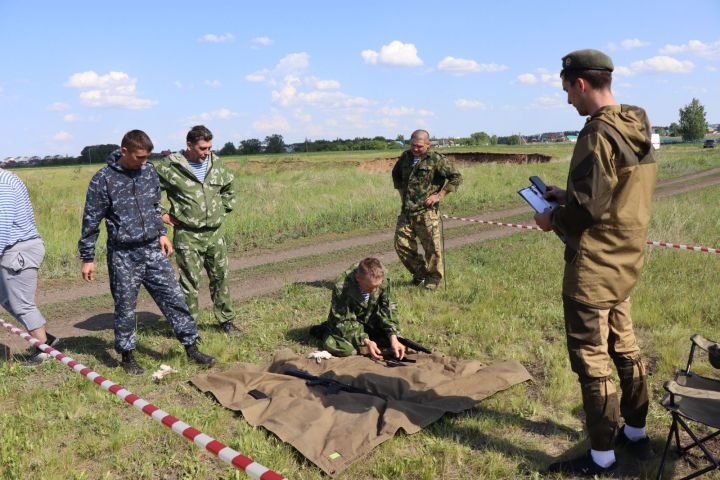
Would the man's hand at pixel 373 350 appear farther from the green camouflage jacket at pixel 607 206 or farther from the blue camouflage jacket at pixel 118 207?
the green camouflage jacket at pixel 607 206

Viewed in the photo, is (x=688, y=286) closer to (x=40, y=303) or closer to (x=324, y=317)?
(x=324, y=317)

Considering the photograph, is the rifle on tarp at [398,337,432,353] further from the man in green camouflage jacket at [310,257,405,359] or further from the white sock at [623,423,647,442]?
the white sock at [623,423,647,442]

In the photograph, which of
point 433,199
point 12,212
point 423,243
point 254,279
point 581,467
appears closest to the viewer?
point 581,467

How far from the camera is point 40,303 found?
8203 mm

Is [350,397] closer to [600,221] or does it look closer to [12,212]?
[600,221]

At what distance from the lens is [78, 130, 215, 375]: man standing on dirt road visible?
4.97 metres

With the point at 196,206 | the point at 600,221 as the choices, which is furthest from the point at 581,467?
the point at 196,206

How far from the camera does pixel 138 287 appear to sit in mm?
5266

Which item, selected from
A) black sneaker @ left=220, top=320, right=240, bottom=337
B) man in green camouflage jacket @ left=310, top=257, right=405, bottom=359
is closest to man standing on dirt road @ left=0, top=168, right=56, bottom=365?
black sneaker @ left=220, top=320, right=240, bottom=337

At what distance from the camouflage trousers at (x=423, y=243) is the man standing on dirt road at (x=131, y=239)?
11.4 ft

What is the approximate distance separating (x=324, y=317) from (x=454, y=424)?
9.91 feet

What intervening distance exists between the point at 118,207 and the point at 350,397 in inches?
104

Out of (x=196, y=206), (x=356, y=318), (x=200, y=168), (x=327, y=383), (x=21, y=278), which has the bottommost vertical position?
(x=327, y=383)

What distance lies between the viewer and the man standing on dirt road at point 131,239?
4.97 m
